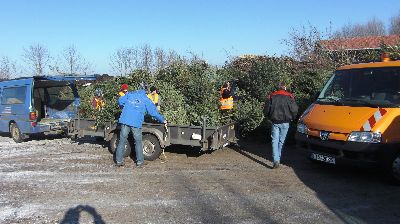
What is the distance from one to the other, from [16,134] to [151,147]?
601 centimetres

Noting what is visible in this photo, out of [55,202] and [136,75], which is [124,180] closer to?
[55,202]

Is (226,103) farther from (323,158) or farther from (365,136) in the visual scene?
(365,136)

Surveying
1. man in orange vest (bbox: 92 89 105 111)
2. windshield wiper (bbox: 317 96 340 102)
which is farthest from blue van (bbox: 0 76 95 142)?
windshield wiper (bbox: 317 96 340 102)

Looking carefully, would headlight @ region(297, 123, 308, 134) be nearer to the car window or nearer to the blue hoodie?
the blue hoodie

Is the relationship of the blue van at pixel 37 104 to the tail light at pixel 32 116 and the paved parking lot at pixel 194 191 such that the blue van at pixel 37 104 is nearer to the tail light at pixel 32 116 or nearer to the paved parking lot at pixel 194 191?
the tail light at pixel 32 116

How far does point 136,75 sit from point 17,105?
397 cm

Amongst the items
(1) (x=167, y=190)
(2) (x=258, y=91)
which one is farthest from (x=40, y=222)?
(2) (x=258, y=91)

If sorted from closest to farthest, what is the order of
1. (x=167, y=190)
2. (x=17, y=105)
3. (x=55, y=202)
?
1. (x=55, y=202)
2. (x=167, y=190)
3. (x=17, y=105)

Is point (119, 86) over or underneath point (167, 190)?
over

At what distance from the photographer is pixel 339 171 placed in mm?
8367

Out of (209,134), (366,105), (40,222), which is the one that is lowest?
(40,222)

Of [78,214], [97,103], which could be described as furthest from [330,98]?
[97,103]

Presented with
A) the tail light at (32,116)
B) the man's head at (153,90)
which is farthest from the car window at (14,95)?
the man's head at (153,90)

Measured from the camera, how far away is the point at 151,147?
31.3ft
